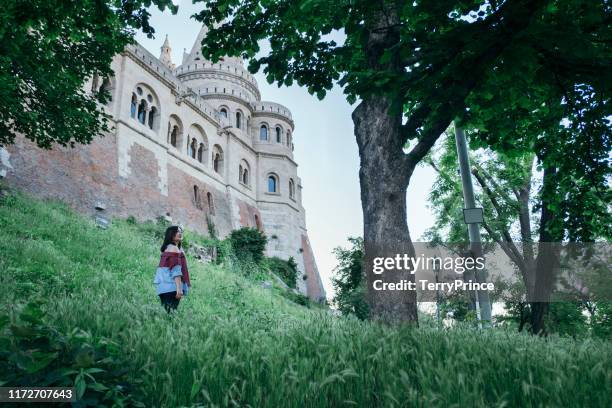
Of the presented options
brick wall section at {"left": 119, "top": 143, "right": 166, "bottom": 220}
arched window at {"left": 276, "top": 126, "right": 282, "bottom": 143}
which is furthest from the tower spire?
brick wall section at {"left": 119, "top": 143, "right": 166, "bottom": 220}

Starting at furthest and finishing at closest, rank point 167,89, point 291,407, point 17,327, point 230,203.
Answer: point 230,203, point 167,89, point 17,327, point 291,407

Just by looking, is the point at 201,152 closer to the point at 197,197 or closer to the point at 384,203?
the point at 197,197

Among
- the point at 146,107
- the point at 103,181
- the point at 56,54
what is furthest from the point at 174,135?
the point at 56,54

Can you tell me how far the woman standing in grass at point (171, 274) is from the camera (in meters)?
6.66

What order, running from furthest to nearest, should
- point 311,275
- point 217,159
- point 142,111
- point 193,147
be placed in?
point 311,275 → point 217,159 → point 193,147 → point 142,111

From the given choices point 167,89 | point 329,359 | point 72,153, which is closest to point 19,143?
point 72,153

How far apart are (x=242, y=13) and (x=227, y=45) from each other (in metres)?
0.77

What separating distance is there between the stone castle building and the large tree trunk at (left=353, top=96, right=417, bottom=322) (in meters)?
10.9

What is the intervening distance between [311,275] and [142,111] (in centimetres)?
1981

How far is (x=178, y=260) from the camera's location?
682 cm

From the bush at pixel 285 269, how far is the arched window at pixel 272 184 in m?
7.71

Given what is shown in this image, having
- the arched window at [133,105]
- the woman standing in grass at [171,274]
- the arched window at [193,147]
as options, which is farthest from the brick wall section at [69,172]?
the woman standing in grass at [171,274]

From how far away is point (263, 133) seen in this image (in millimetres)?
38031

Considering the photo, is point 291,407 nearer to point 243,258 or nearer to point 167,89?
point 243,258
